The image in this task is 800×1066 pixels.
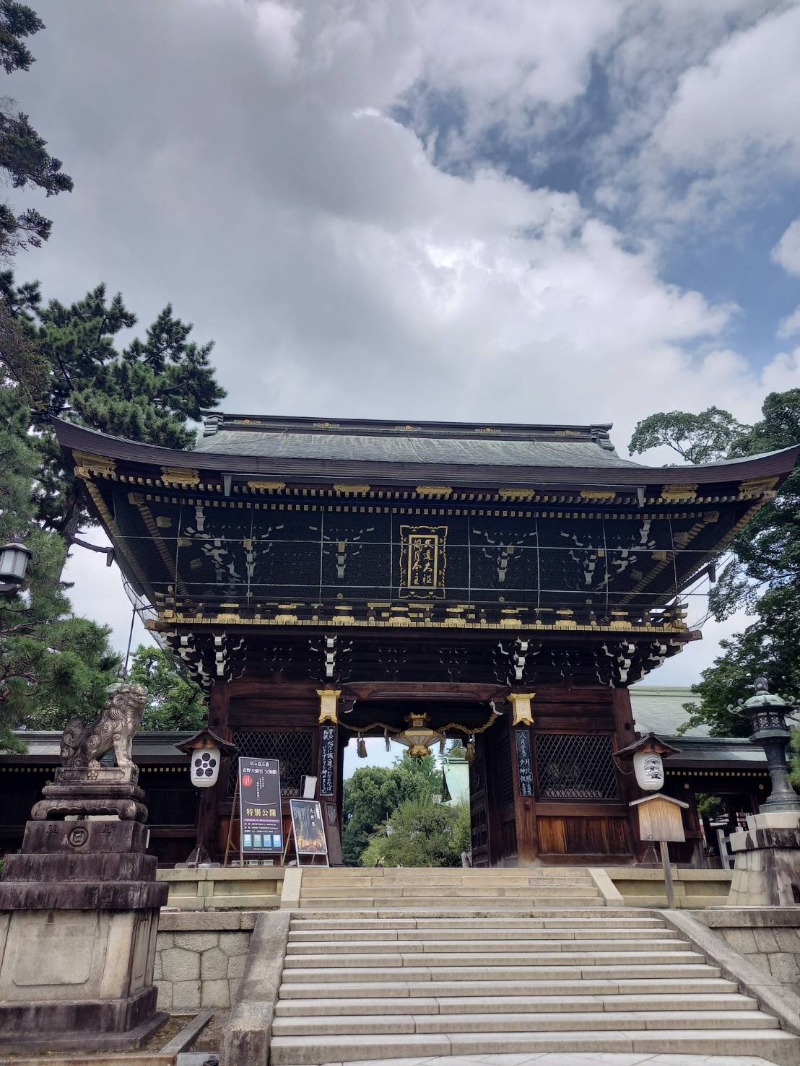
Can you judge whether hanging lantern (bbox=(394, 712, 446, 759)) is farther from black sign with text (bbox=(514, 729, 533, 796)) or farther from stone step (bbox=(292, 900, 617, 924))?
stone step (bbox=(292, 900, 617, 924))

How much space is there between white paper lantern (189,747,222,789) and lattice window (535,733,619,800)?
716cm

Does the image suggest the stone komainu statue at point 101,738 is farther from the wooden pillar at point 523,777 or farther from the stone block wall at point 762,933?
the wooden pillar at point 523,777

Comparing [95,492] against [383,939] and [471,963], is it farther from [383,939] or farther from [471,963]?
[471,963]

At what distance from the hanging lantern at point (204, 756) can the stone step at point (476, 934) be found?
571 cm

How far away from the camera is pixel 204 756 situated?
15109 mm

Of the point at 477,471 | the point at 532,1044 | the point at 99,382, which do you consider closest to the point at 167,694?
the point at 99,382

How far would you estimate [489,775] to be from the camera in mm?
18344

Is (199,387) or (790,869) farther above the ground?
(199,387)

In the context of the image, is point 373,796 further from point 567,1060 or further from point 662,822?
point 567,1060

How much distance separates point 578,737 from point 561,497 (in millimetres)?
5648

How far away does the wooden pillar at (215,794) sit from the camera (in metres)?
15.1

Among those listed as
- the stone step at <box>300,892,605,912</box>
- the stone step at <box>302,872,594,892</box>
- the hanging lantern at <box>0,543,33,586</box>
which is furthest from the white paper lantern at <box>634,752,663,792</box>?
the hanging lantern at <box>0,543,33,586</box>

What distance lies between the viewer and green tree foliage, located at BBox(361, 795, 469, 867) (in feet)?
117

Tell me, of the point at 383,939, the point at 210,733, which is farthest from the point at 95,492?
the point at 383,939
